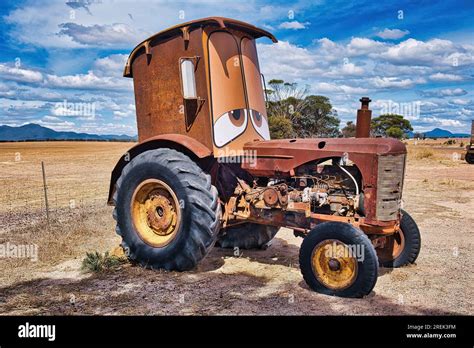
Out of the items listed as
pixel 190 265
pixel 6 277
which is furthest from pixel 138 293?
pixel 6 277

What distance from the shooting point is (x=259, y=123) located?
6.89m

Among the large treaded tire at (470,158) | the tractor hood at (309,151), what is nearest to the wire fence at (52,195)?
the tractor hood at (309,151)

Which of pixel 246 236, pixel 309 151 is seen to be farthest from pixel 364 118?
pixel 246 236

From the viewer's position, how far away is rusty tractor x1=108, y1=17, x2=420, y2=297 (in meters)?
5.39

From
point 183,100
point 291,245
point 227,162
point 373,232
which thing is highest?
point 183,100

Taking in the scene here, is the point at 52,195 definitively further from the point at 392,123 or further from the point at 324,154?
the point at 392,123

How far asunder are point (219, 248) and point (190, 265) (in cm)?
173

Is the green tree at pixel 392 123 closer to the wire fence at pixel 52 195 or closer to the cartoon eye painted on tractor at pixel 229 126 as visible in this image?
the wire fence at pixel 52 195

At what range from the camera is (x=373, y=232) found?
18.0ft

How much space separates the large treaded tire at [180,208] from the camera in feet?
18.5

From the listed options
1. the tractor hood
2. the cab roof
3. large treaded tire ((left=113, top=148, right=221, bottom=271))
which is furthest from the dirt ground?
the cab roof

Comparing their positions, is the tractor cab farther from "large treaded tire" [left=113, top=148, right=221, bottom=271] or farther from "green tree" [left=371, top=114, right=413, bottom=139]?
"green tree" [left=371, top=114, right=413, bottom=139]

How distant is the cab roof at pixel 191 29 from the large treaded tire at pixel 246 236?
3.07 m
